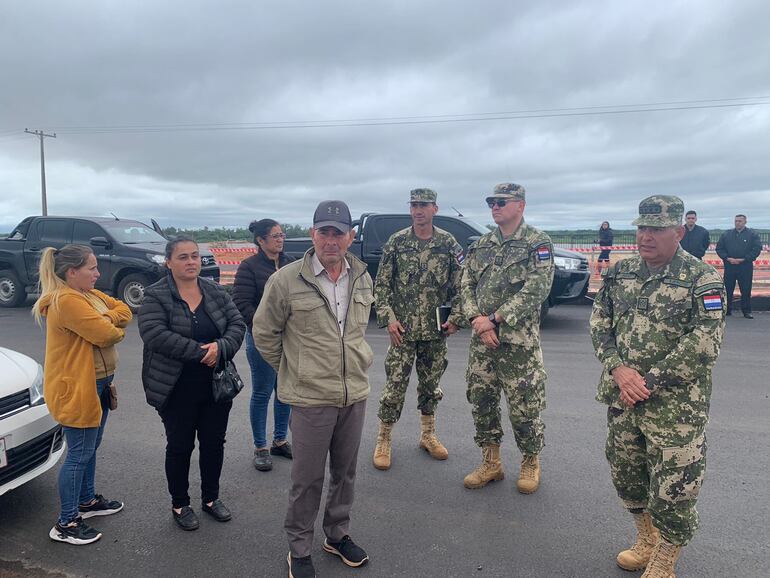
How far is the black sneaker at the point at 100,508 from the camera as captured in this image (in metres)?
2.95

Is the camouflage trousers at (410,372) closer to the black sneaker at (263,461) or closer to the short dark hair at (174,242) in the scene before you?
the black sneaker at (263,461)

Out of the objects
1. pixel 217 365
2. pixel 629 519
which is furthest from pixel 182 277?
pixel 629 519

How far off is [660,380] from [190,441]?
2416 mm

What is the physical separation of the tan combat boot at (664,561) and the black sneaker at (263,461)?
2.37 m

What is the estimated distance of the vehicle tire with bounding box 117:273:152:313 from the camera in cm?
1005

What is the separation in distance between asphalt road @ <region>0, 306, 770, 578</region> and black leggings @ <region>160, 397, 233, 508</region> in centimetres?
21

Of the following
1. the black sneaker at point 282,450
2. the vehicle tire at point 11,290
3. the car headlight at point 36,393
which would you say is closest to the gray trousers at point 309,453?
the black sneaker at point 282,450

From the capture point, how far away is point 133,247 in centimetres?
1013

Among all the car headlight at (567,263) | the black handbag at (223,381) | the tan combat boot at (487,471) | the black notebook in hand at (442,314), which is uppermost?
the car headlight at (567,263)

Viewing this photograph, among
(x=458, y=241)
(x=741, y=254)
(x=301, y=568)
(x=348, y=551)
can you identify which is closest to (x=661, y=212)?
(x=348, y=551)

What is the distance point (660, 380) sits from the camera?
228cm

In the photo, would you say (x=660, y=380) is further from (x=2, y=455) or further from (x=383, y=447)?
(x=2, y=455)

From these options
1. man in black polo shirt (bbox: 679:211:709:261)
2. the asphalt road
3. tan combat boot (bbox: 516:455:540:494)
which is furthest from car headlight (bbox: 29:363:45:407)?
man in black polo shirt (bbox: 679:211:709:261)

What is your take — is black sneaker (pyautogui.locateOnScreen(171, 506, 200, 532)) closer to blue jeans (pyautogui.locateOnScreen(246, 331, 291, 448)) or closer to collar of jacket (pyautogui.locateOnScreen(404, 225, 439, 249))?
blue jeans (pyautogui.locateOnScreen(246, 331, 291, 448))
